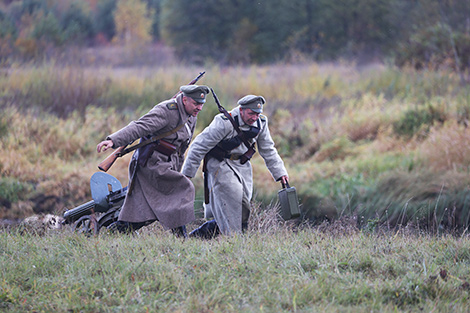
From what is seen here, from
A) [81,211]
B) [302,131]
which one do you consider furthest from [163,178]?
[302,131]

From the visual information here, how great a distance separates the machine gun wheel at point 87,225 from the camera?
19.2 feet

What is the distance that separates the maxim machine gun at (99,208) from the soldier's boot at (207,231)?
897mm

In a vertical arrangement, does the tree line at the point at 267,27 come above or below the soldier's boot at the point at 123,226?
above

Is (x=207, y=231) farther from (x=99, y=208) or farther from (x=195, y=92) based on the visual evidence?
(x=195, y=92)

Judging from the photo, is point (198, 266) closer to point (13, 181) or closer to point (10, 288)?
point (10, 288)

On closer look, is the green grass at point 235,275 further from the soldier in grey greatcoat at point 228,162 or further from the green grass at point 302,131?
the green grass at point 302,131

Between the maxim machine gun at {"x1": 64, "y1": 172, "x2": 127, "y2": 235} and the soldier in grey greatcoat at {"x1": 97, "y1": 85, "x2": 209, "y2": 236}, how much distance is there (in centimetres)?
20

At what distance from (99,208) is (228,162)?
1.49 m

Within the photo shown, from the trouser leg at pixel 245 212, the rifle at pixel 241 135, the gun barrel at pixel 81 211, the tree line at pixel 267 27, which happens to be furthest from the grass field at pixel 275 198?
the tree line at pixel 267 27

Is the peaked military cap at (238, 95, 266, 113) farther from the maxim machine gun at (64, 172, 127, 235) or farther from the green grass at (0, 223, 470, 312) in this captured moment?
the maxim machine gun at (64, 172, 127, 235)

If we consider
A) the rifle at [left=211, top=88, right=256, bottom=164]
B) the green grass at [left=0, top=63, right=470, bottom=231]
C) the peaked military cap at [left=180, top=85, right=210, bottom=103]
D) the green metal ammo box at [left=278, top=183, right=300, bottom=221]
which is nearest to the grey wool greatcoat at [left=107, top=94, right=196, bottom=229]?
the peaked military cap at [left=180, top=85, right=210, bottom=103]

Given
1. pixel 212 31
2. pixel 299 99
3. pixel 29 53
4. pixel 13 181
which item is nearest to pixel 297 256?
pixel 13 181

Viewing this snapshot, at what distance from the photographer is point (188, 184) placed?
19.1ft

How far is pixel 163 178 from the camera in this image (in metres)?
5.70
